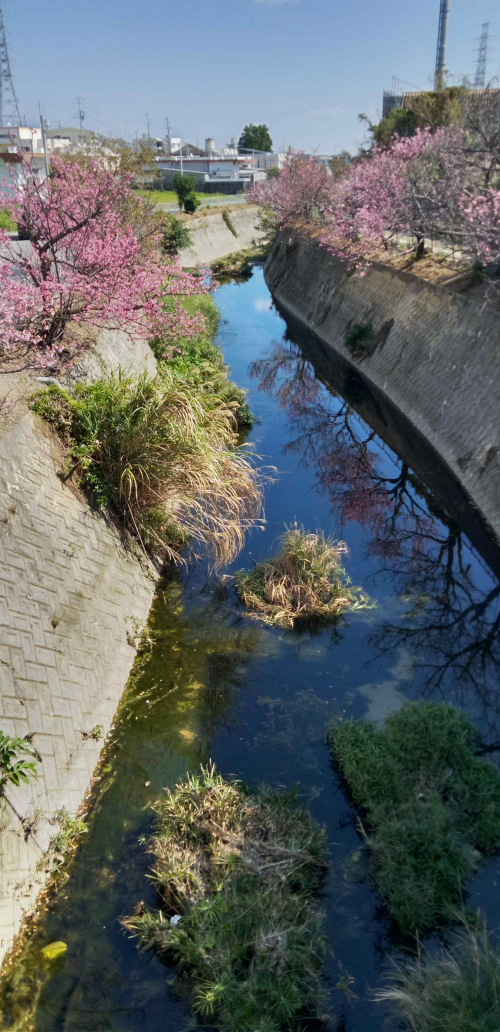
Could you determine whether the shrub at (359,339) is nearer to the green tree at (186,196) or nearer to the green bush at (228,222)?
the green tree at (186,196)

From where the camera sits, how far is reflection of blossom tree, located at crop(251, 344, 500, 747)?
1087 cm

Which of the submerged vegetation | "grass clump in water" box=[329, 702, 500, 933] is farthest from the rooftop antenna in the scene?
"grass clump in water" box=[329, 702, 500, 933]

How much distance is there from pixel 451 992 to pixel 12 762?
454cm

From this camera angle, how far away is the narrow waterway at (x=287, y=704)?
251 inches

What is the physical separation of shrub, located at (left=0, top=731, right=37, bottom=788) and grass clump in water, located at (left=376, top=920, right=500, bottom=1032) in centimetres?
396

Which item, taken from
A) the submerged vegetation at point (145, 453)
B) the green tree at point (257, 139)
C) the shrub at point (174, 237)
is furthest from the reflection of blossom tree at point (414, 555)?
the green tree at point (257, 139)

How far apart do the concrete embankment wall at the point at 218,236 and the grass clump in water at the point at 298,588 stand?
3549cm

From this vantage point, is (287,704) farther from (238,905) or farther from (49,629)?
(49,629)

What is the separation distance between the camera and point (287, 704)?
10.0 metres

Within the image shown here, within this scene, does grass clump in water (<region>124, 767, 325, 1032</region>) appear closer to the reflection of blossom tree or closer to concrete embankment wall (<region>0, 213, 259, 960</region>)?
concrete embankment wall (<region>0, 213, 259, 960</region>)

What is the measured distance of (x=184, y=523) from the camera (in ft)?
44.3

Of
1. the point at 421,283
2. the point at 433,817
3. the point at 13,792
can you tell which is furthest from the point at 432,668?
the point at 421,283

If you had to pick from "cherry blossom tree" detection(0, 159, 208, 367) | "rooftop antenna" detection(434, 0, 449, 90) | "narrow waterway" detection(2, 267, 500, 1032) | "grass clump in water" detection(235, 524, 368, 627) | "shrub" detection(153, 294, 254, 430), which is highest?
"rooftop antenna" detection(434, 0, 449, 90)

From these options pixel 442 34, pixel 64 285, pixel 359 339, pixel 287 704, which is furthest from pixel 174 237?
pixel 442 34
